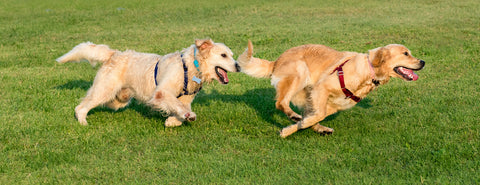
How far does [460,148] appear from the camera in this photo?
20.5 ft

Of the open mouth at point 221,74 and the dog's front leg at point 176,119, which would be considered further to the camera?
the dog's front leg at point 176,119

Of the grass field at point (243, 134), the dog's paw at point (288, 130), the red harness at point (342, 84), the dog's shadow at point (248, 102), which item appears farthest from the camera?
the dog's shadow at point (248, 102)

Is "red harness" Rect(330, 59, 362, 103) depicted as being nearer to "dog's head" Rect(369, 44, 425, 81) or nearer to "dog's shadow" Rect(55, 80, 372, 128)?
"dog's head" Rect(369, 44, 425, 81)

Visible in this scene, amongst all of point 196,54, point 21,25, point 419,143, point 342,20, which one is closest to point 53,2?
point 21,25

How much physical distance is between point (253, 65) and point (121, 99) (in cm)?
219

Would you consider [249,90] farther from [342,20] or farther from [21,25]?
[21,25]

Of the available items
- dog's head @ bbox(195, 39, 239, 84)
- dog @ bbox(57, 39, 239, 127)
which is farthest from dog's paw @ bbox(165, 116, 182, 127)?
dog's head @ bbox(195, 39, 239, 84)

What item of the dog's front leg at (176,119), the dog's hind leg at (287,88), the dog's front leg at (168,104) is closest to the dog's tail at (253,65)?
the dog's hind leg at (287,88)

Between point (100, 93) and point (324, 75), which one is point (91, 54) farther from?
point (324, 75)

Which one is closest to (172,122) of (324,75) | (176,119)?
(176,119)

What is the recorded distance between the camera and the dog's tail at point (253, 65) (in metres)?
7.61

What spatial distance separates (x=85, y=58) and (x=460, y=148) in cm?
556

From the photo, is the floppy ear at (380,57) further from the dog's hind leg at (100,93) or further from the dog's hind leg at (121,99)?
the dog's hind leg at (100,93)

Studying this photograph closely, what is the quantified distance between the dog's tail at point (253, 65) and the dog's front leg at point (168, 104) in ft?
3.80
